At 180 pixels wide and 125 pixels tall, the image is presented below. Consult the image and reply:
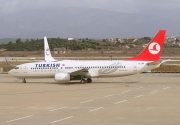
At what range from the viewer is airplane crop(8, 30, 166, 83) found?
45.4m

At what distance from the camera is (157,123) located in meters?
20.7

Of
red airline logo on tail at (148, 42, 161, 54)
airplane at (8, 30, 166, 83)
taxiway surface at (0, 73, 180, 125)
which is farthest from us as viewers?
red airline logo on tail at (148, 42, 161, 54)

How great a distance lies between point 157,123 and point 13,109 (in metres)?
9.74

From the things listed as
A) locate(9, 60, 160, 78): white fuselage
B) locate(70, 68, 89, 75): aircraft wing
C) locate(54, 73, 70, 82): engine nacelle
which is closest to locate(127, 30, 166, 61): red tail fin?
locate(9, 60, 160, 78): white fuselage

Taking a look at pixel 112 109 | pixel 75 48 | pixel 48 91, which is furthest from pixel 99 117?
pixel 75 48

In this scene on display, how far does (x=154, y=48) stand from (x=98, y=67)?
623cm

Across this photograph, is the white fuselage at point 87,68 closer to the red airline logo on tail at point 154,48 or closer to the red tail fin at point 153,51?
the red tail fin at point 153,51

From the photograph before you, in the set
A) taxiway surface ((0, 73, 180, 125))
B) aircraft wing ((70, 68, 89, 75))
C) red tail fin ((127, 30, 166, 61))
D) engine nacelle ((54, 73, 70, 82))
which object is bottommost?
taxiway surface ((0, 73, 180, 125))

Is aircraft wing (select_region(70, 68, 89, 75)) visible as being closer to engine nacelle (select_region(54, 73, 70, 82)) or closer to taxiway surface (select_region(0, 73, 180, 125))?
engine nacelle (select_region(54, 73, 70, 82))

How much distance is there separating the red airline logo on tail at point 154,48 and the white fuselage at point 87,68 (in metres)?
1.50

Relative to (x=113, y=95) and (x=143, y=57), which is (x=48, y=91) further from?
(x=143, y=57)

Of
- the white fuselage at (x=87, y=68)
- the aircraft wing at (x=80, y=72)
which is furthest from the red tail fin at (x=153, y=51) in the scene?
the aircraft wing at (x=80, y=72)

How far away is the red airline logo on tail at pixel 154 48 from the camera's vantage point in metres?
45.8

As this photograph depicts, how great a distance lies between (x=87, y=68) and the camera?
46.8 m
